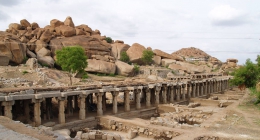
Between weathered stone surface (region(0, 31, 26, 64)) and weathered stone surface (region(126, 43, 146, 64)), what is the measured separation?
3117cm

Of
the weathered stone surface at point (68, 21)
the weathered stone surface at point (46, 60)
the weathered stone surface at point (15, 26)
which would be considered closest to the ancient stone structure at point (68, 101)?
the weathered stone surface at point (46, 60)

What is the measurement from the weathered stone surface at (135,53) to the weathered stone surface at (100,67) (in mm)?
15330

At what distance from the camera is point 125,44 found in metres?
69.6

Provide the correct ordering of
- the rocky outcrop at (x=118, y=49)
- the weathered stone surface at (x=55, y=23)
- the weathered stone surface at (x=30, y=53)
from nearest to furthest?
the weathered stone surface at (x=30, y=53) < the weathered stone surface at (x=55, y=23) < the rocky outcrop at (x=118, y=49)

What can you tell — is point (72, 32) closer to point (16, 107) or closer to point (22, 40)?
point (22, 40)

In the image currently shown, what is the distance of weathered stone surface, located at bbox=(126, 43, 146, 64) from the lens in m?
67.6

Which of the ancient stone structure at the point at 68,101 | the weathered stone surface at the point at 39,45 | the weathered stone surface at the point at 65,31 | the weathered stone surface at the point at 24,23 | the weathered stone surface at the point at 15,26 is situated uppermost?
the weathered stone surface at the point at 24,23

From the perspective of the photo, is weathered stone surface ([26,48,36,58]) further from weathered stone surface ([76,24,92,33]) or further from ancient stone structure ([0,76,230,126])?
ancient stone structure ([0,76,230,126])

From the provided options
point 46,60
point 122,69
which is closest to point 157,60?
point 122,69

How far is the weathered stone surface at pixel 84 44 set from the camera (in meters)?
50.8

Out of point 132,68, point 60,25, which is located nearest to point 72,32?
point 60,25

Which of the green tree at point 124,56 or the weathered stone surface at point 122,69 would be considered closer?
the weathered stone surface at point 122,69

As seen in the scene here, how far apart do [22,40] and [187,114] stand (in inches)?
1529

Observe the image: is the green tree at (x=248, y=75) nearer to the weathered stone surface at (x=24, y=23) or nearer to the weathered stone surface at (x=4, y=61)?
the weathered stone surface at (x=4, y=61)
